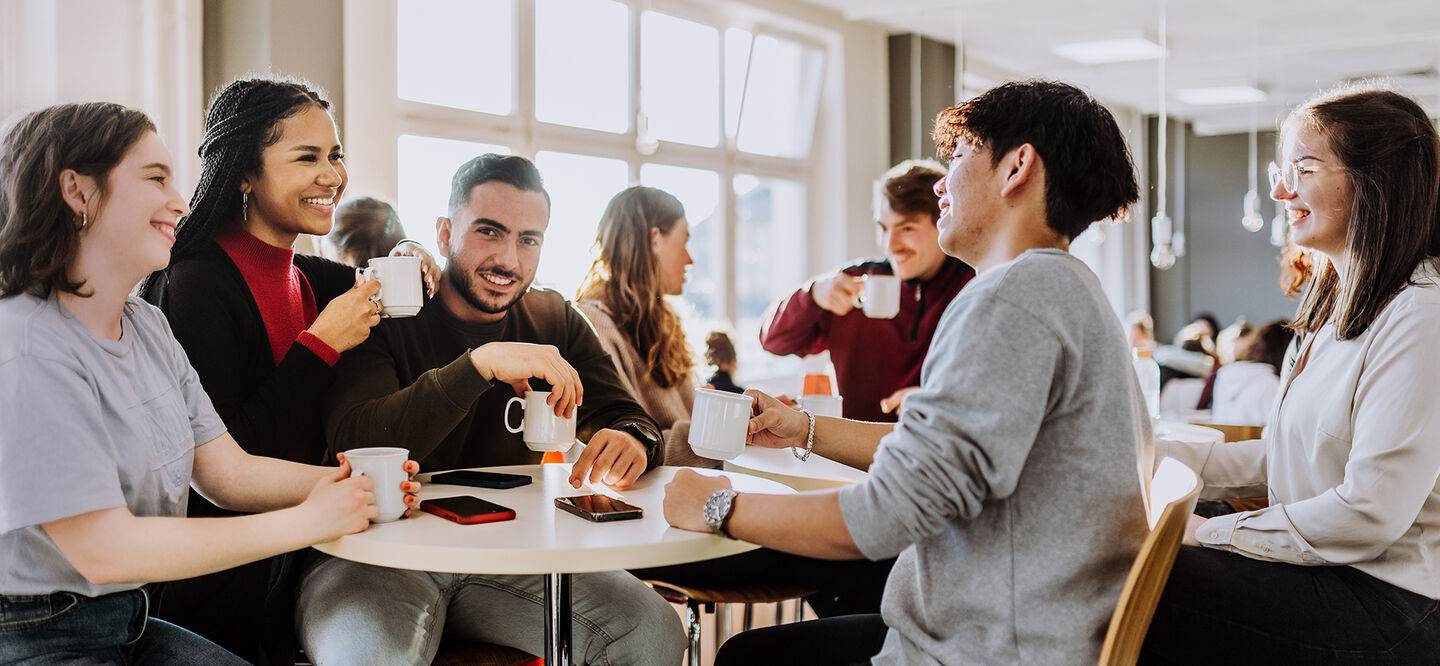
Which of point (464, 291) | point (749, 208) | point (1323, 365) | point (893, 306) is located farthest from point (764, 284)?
point (1323, 365)

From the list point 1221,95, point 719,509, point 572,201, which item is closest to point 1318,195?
point 719,509

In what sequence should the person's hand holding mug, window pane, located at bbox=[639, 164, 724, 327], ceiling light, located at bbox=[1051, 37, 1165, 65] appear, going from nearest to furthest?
the person's hand holding mug
window pane, located at bbox=[639, 164, 724, 327]
ceiling light, located at bbox=[1051, 37, 1165, 65]

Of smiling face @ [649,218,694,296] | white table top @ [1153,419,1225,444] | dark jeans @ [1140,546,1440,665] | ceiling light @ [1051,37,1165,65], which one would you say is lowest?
dark jeans @ [1140,546,1440,665]

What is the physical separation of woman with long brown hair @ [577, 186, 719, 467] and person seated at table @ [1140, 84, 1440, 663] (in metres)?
1.59

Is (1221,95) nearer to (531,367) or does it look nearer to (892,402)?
(892,402)

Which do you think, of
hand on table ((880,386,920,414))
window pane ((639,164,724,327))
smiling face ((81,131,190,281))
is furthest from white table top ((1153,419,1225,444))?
window pane ((639,164,724,327))

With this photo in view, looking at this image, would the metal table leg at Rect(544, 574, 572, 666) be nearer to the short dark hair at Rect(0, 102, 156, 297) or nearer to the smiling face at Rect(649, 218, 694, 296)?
the short dark hair at Rect(0, 102, 156, 297)

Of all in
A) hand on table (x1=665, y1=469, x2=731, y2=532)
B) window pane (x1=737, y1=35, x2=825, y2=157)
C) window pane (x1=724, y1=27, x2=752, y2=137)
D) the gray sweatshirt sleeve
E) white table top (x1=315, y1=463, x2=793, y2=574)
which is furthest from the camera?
window pane (x1=737, y1=35, x2=825, y2=157)

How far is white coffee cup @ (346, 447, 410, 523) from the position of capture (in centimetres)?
138

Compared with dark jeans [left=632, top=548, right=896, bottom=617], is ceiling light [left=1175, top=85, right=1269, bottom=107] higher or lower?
higher

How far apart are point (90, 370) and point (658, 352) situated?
5.82ft

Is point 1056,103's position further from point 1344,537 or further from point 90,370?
point 90,370

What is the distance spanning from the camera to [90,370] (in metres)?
1.29

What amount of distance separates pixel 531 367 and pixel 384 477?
378 millimetres
